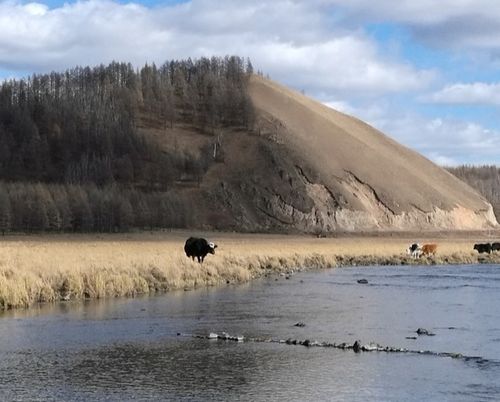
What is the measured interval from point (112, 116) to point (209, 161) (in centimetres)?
2123

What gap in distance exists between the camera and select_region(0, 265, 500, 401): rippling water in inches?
490

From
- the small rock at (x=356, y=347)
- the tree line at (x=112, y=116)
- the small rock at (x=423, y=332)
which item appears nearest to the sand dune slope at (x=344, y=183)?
the tree line at (x=112, y=116)

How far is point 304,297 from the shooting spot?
26.6 m

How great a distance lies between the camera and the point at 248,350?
16.0m

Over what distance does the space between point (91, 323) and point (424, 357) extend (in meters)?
8.09

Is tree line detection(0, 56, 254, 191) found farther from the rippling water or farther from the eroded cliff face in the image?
the rippling water

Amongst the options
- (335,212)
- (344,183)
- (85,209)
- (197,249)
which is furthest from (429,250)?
(344,183)

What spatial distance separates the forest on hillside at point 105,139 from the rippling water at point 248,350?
6748 centimetres

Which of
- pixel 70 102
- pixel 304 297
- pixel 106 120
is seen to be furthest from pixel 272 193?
pixel 304 297

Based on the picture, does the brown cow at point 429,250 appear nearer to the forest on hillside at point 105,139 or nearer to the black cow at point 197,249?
the black cow at point 197,249

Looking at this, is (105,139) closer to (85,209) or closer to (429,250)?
(85,209)

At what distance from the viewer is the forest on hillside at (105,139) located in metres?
96.8

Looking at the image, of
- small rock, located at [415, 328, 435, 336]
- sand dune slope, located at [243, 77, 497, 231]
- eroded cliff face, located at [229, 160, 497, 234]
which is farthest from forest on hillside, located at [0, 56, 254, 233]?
small rock, located at [415, 328, 435, 336]

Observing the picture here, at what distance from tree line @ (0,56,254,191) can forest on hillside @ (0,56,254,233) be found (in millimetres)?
195
